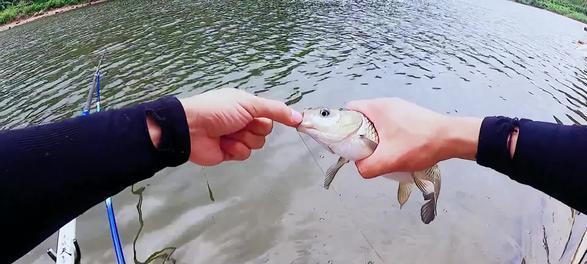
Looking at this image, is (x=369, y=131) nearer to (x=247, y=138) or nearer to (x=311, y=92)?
(x=247, y=138)

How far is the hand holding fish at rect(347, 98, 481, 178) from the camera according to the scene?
7.36ft

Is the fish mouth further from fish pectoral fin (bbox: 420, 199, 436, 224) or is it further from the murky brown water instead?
the murky brown water

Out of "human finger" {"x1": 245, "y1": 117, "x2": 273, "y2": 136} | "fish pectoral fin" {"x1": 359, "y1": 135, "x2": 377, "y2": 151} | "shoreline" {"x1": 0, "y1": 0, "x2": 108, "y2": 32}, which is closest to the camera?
"fish pectoral fin" {"x1": 359, "y1": 135, "x2": 377, "y2": 151}

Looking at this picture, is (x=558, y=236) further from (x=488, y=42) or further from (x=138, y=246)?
(x=488, y=42)

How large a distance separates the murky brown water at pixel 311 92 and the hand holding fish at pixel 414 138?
145 inches

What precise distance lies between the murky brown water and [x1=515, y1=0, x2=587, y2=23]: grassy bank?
11.1 m

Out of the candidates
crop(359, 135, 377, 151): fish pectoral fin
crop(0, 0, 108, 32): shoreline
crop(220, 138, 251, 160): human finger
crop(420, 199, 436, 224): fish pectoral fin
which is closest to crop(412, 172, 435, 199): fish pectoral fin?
crop(420, 199, 436, 224): fish pectoral fin

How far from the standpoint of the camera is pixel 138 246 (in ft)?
20.2

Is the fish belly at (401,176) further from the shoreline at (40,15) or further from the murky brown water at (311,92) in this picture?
the shoreline at (40,15)

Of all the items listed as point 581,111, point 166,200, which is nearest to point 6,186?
point 166,200

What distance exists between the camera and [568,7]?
46312mm

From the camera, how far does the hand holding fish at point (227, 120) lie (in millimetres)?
2424

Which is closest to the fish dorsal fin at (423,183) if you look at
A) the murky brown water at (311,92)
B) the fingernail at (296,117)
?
the fingernail at (296,117)

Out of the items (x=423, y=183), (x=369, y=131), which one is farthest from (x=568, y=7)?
(x=369, y=131)
